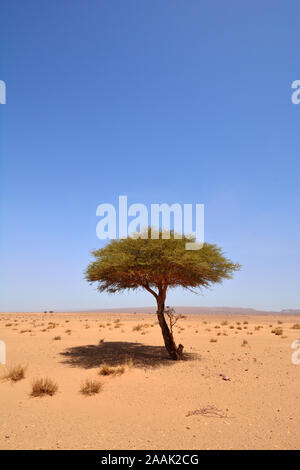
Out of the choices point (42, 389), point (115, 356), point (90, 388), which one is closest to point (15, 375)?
point (42, 389)

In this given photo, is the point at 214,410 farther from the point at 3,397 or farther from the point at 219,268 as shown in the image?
the point at 219,268

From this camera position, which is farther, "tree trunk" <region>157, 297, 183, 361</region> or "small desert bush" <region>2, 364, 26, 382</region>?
"tree trunk" <region>157, 297, 183, 361</region>

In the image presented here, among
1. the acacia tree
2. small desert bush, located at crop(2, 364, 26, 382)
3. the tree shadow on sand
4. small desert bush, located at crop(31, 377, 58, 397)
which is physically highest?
the acacia tree

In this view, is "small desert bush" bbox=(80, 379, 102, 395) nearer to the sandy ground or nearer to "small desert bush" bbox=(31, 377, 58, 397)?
the sandy ground

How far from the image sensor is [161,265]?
48.6 feet

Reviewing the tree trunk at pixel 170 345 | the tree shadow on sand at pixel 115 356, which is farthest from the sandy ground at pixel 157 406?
the tree trunk at pixel 170 345

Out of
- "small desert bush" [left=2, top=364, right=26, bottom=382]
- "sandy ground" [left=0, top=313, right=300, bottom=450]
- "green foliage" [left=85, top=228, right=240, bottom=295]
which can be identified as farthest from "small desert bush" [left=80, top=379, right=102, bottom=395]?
"green foliage" [left=85, top=228, right=240, bottom=295]

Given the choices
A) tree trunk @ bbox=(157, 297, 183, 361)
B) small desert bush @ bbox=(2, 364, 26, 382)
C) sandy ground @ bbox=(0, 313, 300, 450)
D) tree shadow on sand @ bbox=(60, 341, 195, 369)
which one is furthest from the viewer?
tree trunk @ bbox=(157, 297, 183, 361)

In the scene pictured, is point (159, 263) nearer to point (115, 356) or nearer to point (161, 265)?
point (161, 265)

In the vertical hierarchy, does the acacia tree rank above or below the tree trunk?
above

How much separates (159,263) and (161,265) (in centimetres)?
20

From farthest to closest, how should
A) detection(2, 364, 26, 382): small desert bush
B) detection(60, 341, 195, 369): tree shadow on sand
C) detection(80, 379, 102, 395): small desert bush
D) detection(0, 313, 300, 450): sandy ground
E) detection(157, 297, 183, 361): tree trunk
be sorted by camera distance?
detection(157, 297, 183, 361): tree trunk → detection(60, 341, 195, 369): tree shadow on sand → detection(2, 364, 26, 382): small desert bush → detection(80, 379, 102, 395): small desert bush → detection(0, 313, 300, 450): sandy ground

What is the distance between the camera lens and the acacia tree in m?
14.8
